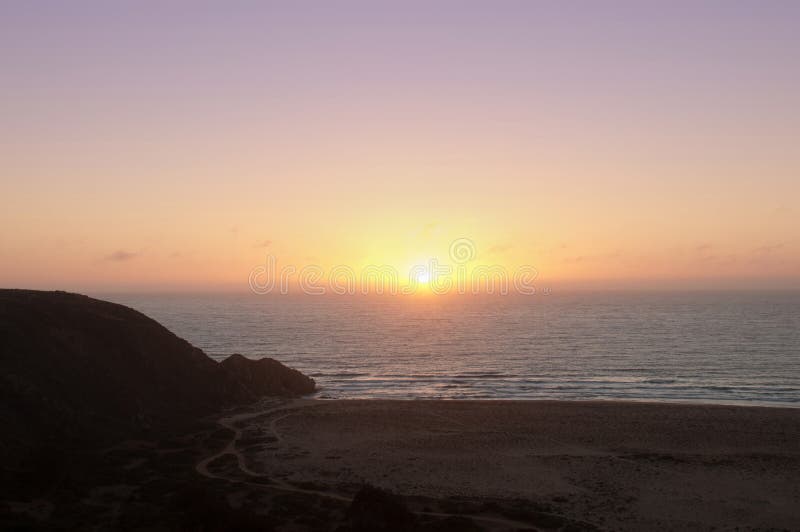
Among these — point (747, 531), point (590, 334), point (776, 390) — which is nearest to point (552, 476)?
point (747, 531)

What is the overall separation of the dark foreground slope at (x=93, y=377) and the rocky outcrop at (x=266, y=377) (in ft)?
0.39

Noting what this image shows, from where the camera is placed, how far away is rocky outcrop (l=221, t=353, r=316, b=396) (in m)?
51.9

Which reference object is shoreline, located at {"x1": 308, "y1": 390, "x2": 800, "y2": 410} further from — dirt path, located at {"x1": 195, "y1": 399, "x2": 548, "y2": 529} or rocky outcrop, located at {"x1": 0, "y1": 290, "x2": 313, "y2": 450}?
rocky outcrop, located at {"x1": 0, "y1": 290, "x2": 313, "y2": 450}

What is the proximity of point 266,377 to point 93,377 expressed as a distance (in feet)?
54.2

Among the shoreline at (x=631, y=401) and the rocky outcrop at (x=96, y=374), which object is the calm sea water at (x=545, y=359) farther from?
the rocky outcrop at (x=96, y=374)

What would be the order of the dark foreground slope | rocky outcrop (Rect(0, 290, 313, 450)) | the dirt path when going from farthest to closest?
rocky outcrop (Rect(0, 290, 313, 450)) < the dark foreground slope < the dirt path

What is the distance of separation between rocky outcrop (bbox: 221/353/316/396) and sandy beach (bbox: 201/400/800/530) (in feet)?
19.2

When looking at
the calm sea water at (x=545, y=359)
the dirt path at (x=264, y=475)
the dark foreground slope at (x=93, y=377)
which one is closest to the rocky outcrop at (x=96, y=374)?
the dark foreground slope at (x=93, y=377)

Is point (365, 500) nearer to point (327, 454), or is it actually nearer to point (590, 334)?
point (327, 454)

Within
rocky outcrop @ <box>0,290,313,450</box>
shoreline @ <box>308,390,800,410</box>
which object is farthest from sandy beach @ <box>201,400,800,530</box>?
rocky outcrop @ <box>0,290,313,450</box>

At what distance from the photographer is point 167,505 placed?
960 inches

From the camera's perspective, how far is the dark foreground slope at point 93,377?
108 ft

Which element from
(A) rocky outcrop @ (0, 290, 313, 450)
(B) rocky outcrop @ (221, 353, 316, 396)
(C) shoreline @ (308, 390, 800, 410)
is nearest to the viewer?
(A) rocky outcrop @ (0, 290, 313, 450)

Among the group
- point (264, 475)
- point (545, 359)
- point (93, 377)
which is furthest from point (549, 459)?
point (545, 359)
